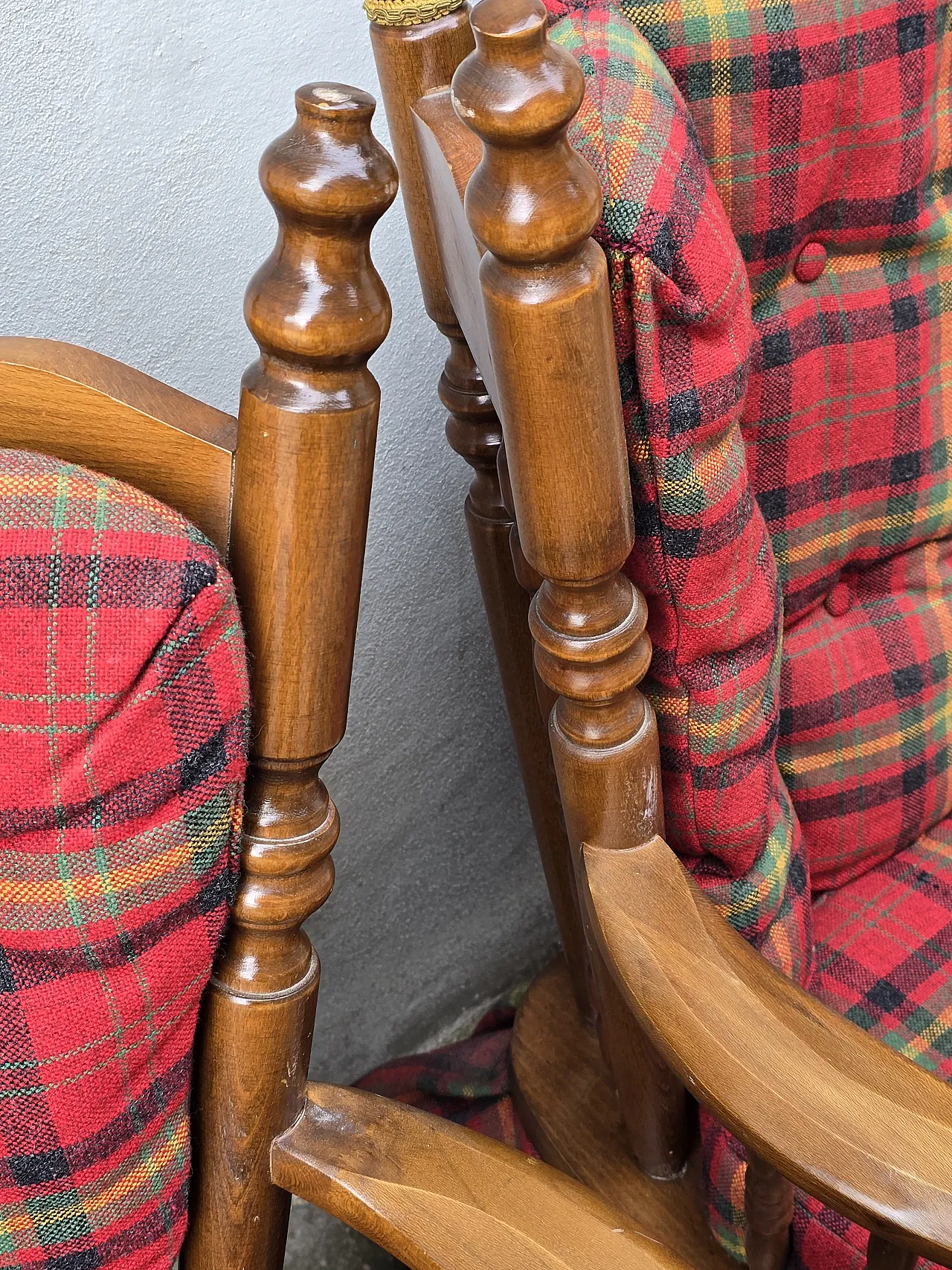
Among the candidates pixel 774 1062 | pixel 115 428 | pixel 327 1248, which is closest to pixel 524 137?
pixel 115 428

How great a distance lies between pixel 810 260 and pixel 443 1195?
1.74ft

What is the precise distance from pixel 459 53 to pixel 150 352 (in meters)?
0.27

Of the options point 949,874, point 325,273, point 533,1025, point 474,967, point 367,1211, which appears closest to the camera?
point 325,273

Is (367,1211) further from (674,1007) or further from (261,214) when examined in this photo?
(261,214)

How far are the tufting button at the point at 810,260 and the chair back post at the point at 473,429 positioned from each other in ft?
0.63

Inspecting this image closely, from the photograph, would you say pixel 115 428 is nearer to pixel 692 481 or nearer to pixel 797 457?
pixel 692 481

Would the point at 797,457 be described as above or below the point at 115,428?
below

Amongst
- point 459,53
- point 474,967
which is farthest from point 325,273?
point 474,967

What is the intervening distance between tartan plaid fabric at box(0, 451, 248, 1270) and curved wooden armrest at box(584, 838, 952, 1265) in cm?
22

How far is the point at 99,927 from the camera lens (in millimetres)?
457

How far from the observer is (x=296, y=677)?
1.57ft

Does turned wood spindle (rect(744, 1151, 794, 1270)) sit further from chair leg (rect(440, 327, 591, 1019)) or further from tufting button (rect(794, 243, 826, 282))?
tufting button (rect(794, 243, 826, 282))

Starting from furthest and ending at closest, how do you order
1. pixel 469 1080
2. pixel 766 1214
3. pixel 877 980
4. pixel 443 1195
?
1. pixel 469 1080
2. pixel 877 980
3. pixel 766 1214
4. pixel 443 1195

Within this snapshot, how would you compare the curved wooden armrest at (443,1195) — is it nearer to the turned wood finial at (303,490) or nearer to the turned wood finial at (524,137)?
the turned wood finial at (303,490)
